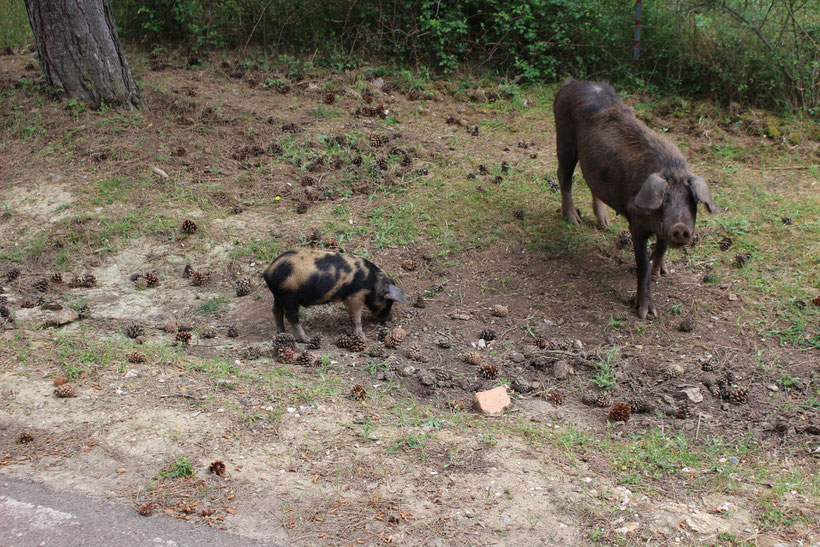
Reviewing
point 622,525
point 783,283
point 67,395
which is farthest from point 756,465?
point 67,395

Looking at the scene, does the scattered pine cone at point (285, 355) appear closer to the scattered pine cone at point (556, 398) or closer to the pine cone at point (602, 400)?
the scattered pine cone at point (556, 398)

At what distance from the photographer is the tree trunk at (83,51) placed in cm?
811

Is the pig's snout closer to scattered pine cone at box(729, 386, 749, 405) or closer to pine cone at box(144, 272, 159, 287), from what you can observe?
scattered pine cone at box(729, 386, 749, 405)

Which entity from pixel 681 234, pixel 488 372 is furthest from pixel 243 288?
pixel 681 234

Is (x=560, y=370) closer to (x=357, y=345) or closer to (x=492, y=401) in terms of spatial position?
(x=492, y=401)

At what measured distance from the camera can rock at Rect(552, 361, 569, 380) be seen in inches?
193

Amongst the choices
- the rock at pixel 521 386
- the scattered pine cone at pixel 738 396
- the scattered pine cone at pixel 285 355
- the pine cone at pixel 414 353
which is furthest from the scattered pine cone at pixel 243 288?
the scattered pine cone at pixel 738 396

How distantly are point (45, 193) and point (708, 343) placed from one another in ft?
22.5

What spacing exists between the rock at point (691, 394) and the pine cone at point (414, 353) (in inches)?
74.3

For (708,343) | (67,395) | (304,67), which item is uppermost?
(304,67)

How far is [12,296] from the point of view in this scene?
5.97 m

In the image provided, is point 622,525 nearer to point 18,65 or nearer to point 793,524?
point 793,524

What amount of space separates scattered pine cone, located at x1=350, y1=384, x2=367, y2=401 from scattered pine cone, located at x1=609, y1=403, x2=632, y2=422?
64.9 inches

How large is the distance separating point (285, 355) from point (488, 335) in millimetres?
1646
